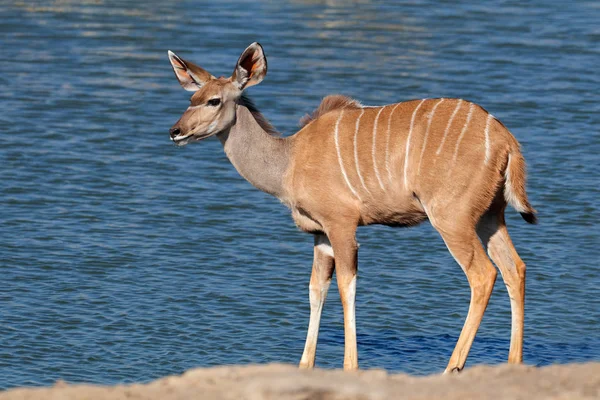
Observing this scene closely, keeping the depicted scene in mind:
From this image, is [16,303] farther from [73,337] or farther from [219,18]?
[219,18]

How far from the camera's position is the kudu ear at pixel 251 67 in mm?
7262

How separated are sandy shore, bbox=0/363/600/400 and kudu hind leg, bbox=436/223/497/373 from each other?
1442mm

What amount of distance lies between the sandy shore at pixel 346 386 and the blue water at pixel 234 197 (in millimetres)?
2042

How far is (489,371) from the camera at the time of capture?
5.43 metres

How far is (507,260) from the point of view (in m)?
7.23

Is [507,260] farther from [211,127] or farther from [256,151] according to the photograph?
[211,127]

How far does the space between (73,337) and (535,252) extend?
11.0ft

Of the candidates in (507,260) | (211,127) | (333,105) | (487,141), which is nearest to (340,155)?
(333,105)

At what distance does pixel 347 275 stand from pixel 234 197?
365 cm

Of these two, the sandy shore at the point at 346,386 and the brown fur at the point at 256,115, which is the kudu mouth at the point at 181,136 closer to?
the brown fur at the point at 256,115

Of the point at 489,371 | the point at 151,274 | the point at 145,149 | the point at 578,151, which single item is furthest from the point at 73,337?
the point at 578,151

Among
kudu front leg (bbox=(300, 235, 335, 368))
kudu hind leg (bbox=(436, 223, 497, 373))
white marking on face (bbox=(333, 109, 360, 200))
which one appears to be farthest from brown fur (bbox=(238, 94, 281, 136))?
kudu hind leg (bbox=(436, 223, 497, 373))

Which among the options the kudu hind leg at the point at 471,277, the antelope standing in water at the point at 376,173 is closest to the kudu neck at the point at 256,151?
the antelope standing in water at the point at 376,173

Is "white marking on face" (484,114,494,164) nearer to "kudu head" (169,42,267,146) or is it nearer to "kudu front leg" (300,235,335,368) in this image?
"kudu front leg" (300,235,335,368)
